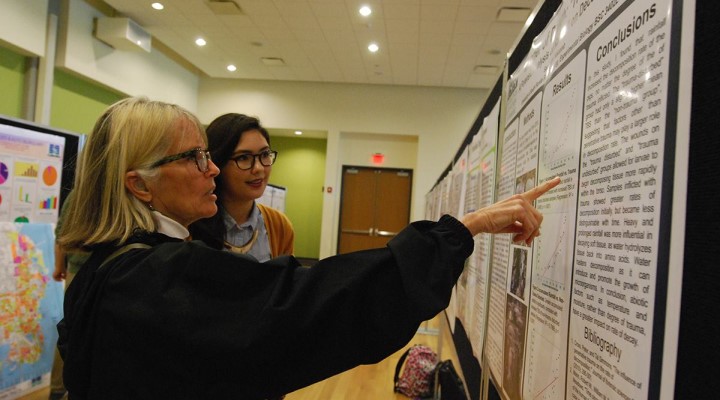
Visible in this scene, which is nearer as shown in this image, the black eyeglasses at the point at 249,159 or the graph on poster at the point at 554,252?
the graph on poster at the point at 554,252

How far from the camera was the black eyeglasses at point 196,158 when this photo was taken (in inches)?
36.9

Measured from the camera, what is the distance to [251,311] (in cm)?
71

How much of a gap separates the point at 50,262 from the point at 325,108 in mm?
6861

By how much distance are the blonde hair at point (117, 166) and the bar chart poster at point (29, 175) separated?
9.09 feet

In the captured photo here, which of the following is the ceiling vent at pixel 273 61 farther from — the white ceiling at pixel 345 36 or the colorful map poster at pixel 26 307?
the colorful map poster at pixel 26 307

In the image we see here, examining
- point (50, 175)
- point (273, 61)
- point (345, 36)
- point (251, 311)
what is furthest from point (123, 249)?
point (273, 61)

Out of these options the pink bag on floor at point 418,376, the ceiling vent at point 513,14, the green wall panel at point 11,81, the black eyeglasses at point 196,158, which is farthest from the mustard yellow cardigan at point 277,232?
the green wall panel at point 11,81

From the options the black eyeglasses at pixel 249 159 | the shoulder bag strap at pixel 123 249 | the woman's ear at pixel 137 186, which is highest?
the black eyeglasses at pixel 249 159

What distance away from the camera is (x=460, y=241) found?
2.39ft

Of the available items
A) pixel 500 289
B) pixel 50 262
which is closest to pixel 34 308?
pixel 50 262

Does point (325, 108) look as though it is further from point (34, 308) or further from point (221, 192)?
point (221, 192)

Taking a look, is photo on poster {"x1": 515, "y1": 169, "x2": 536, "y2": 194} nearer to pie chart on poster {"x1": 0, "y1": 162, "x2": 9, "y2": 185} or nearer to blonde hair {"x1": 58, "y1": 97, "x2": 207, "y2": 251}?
blonde hair {"x1": 58, "y1": 97, "x2": 207, "y2": 251}

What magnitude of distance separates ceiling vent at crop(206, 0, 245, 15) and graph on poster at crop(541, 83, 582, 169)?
243 inches

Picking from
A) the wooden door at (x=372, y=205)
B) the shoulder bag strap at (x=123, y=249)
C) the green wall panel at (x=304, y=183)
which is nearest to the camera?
the shoulder bag strap at (x=123, y=249)
